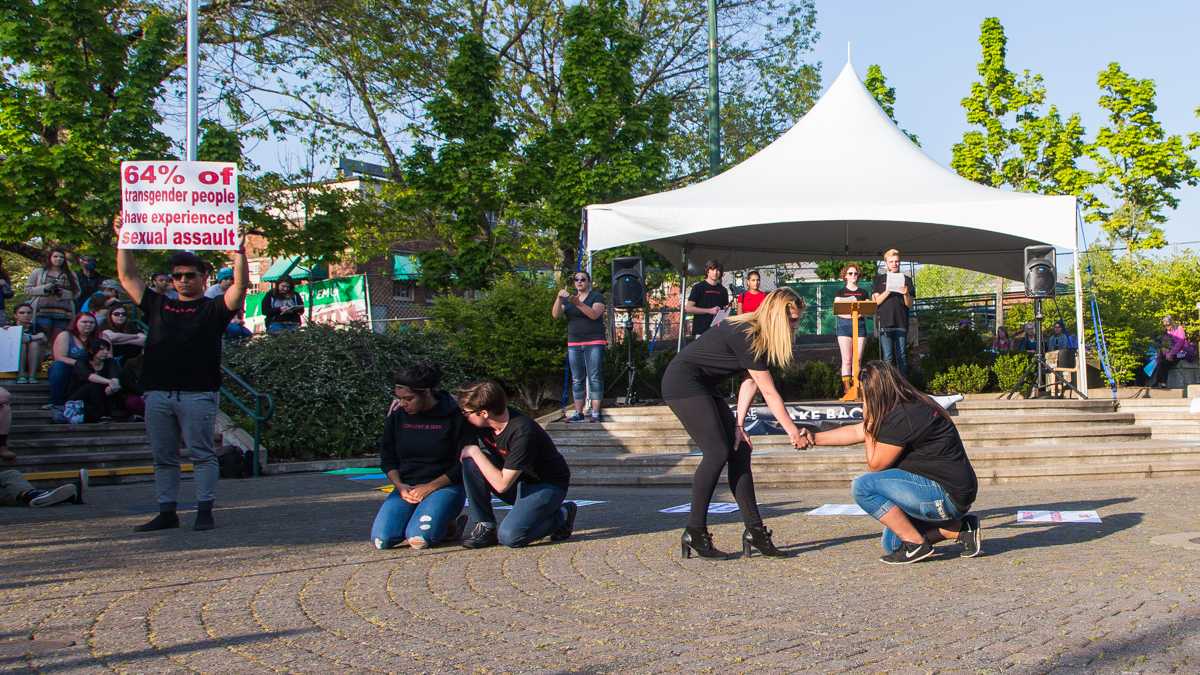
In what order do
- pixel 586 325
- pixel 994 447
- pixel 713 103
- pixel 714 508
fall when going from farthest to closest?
pixel 713 103
pixel 586 325
pixel 994 447
pixel 714 508

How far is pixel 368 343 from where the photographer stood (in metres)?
16.5

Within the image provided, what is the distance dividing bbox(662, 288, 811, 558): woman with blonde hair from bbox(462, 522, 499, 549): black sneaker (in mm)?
1327

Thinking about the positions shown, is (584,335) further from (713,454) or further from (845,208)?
(713,454)

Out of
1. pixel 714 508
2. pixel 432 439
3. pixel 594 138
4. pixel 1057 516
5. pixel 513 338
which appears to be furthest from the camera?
pixel 594 138

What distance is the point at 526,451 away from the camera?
7.08 m

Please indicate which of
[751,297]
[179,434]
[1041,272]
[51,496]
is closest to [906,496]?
[179,434]

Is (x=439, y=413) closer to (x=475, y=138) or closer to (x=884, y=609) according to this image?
(x=884, y=609)

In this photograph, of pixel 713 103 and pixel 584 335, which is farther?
pixel 713 103

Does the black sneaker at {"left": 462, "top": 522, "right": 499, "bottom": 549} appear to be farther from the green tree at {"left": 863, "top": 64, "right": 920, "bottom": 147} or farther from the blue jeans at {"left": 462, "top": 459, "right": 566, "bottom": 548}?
the green tree at {"left": 863, "top": 64, "right": 920, "bottom": 147}

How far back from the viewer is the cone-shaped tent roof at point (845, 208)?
14.3 m

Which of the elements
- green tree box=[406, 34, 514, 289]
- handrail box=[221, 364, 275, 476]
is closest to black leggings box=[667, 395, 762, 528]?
handrail box=[221, 364, 275, 476]

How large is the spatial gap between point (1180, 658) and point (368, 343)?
1361 cm

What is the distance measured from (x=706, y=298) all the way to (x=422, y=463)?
8.17 metres

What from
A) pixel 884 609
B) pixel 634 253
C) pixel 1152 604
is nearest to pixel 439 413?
pixel 884 609
